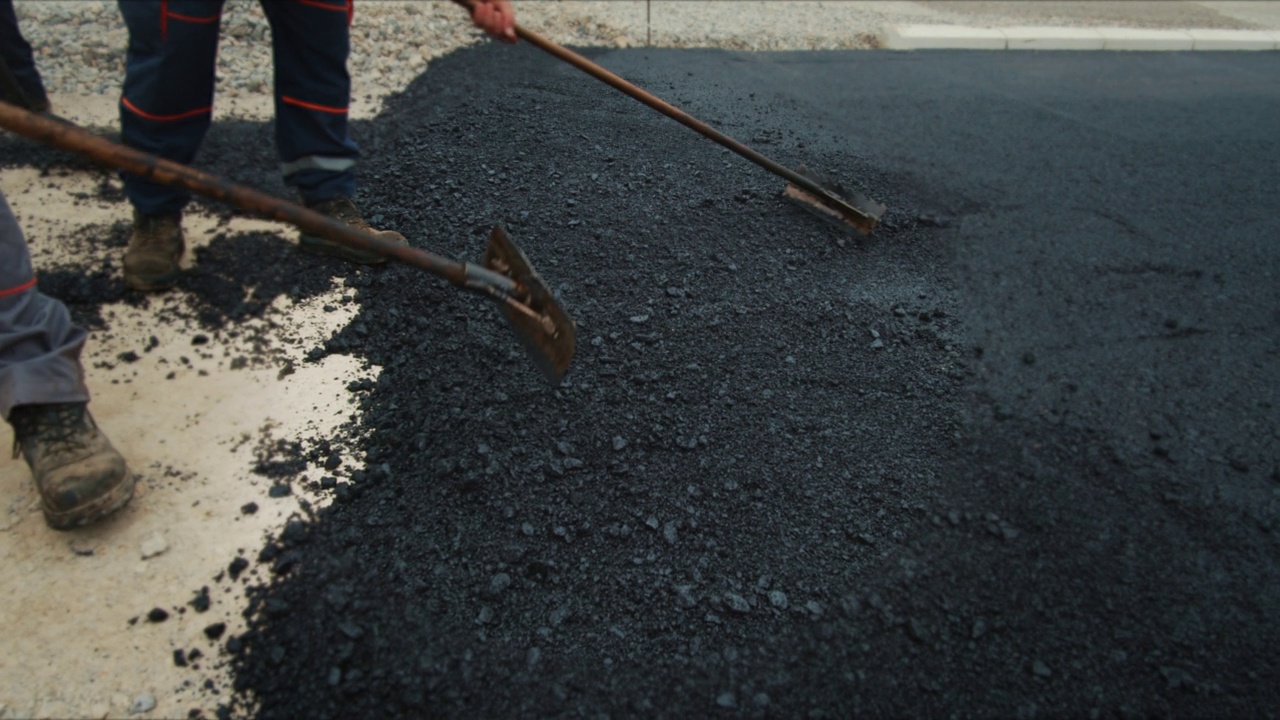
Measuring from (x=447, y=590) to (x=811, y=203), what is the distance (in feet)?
5.77

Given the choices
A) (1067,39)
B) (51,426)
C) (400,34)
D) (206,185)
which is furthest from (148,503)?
(1067,39)

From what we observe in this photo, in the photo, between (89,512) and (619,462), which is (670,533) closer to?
(619,462)

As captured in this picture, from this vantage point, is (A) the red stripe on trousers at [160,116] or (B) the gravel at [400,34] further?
(B) the gravel at [400,34]

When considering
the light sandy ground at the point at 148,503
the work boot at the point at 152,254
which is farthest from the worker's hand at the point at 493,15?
the work boot at the point at 152,254

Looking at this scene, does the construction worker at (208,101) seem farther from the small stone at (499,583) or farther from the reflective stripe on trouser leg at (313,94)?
the small stone at (499,583)

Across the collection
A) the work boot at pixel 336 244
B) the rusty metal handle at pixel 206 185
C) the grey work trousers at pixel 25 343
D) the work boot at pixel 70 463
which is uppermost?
the rusty metal handle at pixel 206 185

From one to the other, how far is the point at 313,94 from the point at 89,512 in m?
1.19

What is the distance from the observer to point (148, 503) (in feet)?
5.19

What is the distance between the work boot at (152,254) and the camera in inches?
82.0

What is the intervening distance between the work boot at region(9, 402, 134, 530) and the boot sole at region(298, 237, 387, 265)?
2.57 feet

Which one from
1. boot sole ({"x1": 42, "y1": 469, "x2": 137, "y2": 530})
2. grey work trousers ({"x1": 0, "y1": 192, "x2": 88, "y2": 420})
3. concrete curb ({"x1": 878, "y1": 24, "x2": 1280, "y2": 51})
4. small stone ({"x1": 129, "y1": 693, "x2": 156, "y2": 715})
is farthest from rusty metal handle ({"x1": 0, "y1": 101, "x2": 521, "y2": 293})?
concrete curb ({"x1": 878, "y1": 24, "x2": 1280, "y2": 51})

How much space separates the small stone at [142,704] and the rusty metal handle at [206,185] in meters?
0.83

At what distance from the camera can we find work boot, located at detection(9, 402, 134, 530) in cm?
146

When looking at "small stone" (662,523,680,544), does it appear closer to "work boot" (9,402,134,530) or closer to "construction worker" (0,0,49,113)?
"work boot" (9,402,134,530)
